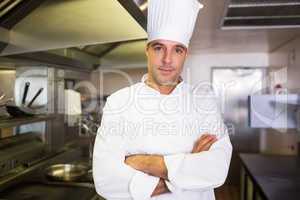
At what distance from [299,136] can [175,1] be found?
2379mm

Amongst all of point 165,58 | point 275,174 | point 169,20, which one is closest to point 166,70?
point 165,58

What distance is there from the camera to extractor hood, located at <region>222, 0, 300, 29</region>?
1.34 metres

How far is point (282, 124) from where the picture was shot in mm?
1596

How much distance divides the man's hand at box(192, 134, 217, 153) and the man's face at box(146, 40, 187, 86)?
0.71 feet

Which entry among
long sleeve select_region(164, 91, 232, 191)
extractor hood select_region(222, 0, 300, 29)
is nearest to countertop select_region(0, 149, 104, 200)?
long sleeve select_region(164, 91, 232, 191)

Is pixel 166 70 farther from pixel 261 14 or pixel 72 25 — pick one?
pixel 261 14

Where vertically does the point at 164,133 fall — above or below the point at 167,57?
below

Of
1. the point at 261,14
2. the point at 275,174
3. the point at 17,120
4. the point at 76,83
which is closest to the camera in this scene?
the point at 17,120

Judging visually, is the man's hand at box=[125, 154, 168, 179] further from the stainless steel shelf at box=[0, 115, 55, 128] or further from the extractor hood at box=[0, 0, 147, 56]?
the stainless steel shelf at box=[0, 115, 55, 128]

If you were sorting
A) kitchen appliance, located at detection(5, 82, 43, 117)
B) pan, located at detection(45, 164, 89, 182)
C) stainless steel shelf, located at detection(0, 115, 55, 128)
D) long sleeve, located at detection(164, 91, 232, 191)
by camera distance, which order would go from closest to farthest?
long sleeve, located at detection(164, 91, 232, 191), stainless steel shelf, located at detection(0, 115, 55, 128), kitchen appliance, located at detection(5, 82, 43, 117), pan, located at detection(45, 164, 89, 182)

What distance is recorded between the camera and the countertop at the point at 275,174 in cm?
157

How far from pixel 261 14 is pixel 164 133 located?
43.2 inches

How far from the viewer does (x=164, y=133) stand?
2.88 feet

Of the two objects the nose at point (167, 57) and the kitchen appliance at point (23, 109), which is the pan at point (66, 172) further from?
the nose at point (167, 57)
